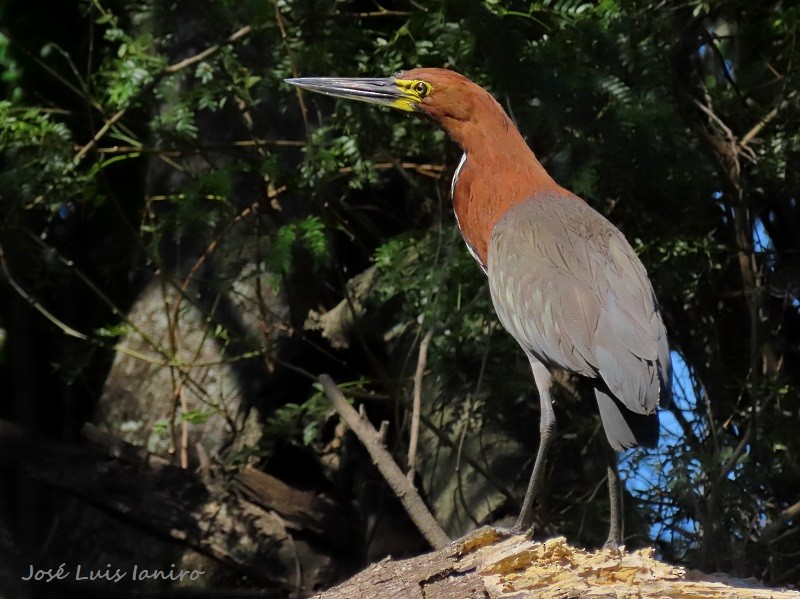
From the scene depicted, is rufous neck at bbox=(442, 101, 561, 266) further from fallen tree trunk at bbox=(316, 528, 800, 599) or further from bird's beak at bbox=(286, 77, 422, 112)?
fallen tree trunk at bbox=(316, 528, 800, 599)

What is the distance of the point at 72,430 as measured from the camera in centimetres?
516

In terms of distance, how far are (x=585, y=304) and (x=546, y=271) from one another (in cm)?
21

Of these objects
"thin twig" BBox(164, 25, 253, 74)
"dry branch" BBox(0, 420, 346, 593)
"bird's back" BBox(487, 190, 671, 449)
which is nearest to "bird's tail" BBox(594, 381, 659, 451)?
"bird's back" BBox(487, 190, 671, 449)

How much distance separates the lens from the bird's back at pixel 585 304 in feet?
9.89

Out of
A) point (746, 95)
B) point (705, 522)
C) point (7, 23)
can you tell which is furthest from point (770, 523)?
point (7, 23)

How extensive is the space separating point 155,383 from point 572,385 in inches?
74.6

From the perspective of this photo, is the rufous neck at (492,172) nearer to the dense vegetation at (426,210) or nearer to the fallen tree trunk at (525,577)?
the dense vegetation at (426,210)

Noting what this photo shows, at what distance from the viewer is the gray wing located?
3.02m

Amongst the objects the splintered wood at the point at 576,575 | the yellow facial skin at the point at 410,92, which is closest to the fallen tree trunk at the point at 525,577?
the splintered wood at the point at 576,575

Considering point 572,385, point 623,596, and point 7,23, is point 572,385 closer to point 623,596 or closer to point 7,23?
point 623,596

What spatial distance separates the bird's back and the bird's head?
1.38ft

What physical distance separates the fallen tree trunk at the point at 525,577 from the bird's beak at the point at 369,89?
1.89 metres

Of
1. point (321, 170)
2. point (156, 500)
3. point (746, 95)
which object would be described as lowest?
point (156, 500)

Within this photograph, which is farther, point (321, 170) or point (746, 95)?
point (746, 95)
